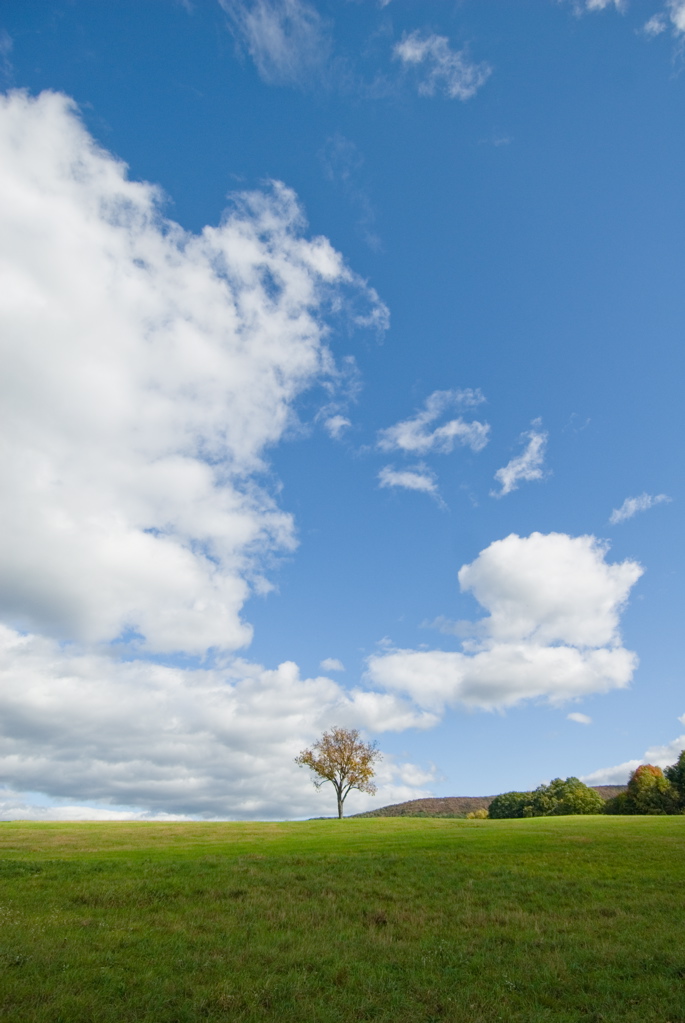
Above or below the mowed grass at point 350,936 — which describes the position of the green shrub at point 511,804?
above

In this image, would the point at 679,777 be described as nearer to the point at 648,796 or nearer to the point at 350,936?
the point at 648,796

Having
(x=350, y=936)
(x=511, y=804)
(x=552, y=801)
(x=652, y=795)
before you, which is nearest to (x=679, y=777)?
(x=652, y=795)

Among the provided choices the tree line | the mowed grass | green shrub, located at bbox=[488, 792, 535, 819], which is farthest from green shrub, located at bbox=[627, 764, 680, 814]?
the mowed grass

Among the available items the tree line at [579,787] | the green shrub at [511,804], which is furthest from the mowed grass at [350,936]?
the green shrub at [511,804]

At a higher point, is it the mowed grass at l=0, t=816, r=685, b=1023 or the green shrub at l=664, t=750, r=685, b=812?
the green shrub at l=664, t=750, r=685, b=812

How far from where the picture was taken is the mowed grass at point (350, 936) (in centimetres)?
1388

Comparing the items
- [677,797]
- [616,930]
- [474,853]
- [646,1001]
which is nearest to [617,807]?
[677,797]

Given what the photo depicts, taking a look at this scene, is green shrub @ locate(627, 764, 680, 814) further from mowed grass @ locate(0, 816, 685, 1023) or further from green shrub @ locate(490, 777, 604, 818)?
mowed grass @ locate(0, 816, 685, 1023)

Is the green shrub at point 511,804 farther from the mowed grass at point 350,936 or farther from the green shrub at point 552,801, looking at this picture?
the mowed grass at point 350,936

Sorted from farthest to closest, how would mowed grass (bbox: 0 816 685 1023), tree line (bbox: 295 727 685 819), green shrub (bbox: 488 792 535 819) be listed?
green shrub (bbox: 488 792 535 819) → tree line (bbox: 295 727 685 819) → mowed grass (bbox: 0 816 685 1023)

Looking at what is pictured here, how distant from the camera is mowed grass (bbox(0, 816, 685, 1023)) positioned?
45.5 feet

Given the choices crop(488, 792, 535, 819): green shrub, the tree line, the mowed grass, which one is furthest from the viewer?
crop(488, 792, 535, 819): green shrub

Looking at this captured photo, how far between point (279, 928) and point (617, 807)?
117 metres

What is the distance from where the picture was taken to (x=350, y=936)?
2000 centimetres
